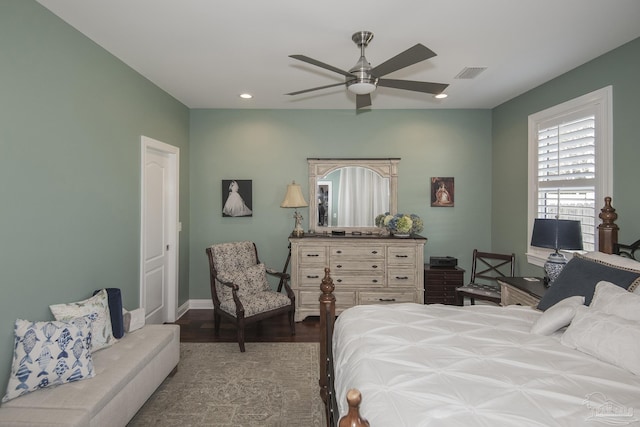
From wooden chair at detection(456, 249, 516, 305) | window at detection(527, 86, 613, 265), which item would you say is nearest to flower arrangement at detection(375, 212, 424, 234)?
wooden chair at detection(456, 249, 516, 305)

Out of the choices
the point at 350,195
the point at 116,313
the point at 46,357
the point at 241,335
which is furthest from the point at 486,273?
the point at 46,357

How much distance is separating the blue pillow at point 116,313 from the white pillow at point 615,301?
3236 mm

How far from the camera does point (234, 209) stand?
4.73 m

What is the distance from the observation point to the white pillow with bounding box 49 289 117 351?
7.45 ft

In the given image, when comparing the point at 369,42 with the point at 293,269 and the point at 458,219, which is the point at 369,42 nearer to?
the point at 293,269

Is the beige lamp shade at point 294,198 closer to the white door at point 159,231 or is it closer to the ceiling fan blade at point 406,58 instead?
the white door at point 159,231

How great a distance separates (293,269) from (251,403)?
73.5 inches

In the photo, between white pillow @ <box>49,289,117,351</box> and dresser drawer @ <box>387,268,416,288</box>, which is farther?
dresser drawer @ <box>387,268,416,288</box>

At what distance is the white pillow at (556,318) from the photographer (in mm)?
1875

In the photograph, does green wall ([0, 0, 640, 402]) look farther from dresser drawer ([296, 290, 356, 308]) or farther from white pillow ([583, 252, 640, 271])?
dresser drawer ([296, 290, 356, 308])

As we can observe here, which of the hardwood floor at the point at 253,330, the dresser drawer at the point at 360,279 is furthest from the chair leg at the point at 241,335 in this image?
the dresser drawer at the point at 360,279

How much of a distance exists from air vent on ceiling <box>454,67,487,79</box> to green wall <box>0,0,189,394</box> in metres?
3.33

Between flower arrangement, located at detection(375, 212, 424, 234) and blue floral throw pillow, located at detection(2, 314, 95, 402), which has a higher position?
flower arrangement, located at detection(375, 212, 424, 234)

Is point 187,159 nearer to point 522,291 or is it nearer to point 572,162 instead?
point 522,291
